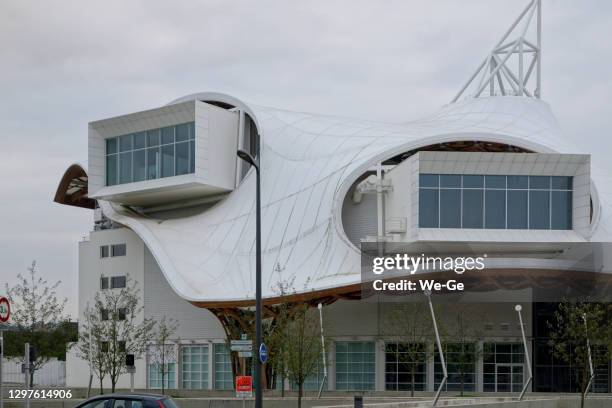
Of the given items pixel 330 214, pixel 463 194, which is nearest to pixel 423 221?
pixel 463 194

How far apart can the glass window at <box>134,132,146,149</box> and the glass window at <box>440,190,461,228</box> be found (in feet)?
72.9

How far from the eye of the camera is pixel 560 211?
2196 inches

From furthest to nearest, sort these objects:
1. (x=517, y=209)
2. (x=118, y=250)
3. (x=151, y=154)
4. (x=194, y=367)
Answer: (x=118, y=250) < (x=194, y=367) < (x=151, y=154) < (x=517, y=209)

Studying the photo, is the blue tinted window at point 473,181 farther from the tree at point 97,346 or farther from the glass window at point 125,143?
the glass window at point 125,143

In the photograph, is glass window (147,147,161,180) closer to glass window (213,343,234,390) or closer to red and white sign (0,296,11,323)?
glass window (213,343,234,390)

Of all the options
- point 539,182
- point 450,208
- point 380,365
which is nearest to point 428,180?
point 450,208

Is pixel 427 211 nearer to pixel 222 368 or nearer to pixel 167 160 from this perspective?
pixel 222 368

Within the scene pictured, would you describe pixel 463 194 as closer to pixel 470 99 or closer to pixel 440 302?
pixel 440 302

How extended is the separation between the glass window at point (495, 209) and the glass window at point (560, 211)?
2.63 metres

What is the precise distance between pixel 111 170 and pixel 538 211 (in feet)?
96.9

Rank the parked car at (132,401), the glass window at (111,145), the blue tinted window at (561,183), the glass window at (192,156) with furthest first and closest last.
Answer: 1. the glass window at (111,145)
2. the glass window at (192,156)
3. the blue tinted window at (561,183)
4. the parked car at (132,401)

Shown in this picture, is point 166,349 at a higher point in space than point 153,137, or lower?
lower

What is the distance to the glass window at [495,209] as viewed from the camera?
55.4 metres

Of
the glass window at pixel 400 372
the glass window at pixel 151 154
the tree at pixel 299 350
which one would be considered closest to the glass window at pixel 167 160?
the glass window at pixel 151 154
